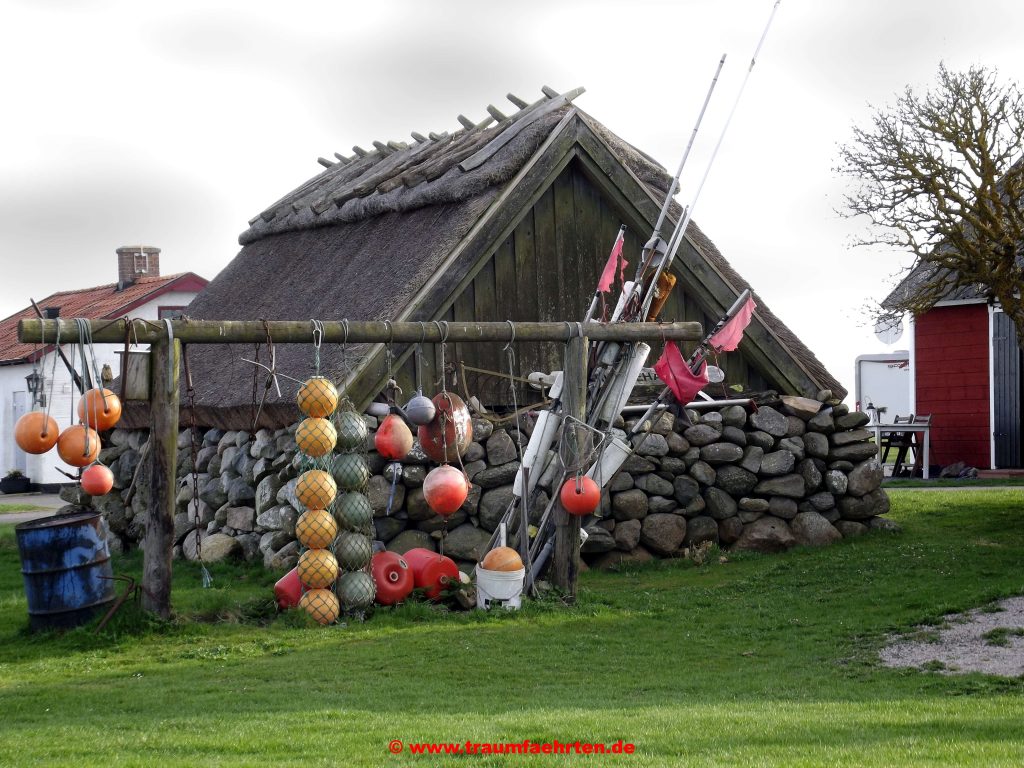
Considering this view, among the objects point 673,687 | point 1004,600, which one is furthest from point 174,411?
point 1004,600

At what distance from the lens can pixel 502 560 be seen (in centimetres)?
1155

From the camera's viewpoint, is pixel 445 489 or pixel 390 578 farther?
pixel 390 578

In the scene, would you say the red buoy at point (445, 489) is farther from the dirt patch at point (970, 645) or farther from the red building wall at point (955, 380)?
the red building wall at point (955, 380)

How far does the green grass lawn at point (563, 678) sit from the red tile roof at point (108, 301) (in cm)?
1817

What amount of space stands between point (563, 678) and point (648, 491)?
6192 mm

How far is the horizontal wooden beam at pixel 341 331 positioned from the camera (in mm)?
10094

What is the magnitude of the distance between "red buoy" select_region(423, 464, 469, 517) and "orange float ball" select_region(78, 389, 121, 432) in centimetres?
270

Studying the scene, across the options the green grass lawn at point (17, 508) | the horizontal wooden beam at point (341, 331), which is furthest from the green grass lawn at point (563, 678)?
the green grass lawn at point (17, 508)

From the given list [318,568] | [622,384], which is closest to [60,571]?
[318,568]

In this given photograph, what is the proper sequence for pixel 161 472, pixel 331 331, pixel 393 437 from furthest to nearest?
pixel 393 437
pixel 331 331
pixel 161 472

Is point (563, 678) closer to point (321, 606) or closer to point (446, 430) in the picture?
point (321, 606)

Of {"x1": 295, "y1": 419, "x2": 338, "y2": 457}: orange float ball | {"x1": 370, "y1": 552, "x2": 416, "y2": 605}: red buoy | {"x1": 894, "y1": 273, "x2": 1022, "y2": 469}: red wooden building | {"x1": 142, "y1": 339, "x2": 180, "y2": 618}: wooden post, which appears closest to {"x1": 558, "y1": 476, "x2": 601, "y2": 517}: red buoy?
{"x1": 370, "y1": 552, "x2": 416, "y2": 605}: red buoy

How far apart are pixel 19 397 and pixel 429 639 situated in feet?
79.5

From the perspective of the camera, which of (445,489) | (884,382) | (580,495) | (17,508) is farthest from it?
(884,382)
